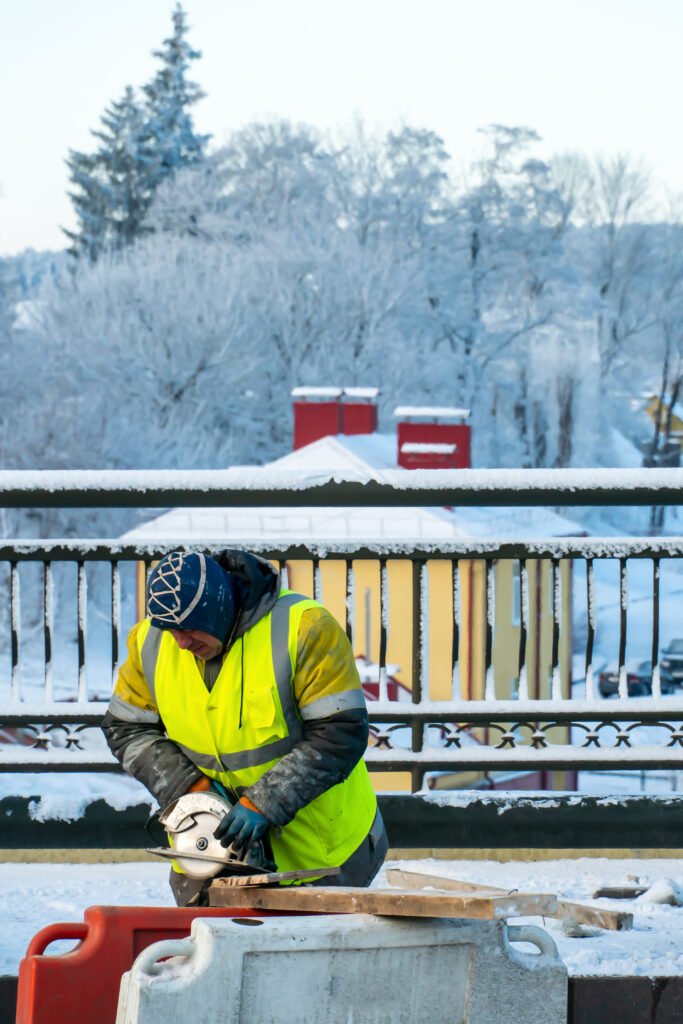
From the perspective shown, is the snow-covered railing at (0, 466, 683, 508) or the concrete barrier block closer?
the concrete barrier block

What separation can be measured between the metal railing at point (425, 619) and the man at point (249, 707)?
6.00ft

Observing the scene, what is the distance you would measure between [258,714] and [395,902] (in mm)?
725

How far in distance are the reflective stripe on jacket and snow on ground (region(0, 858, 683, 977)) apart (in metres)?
1.03

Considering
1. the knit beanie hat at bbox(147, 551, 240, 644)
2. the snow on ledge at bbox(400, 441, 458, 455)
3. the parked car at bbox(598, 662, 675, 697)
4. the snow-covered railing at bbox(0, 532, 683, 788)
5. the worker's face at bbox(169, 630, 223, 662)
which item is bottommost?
the parked car at bbox(598, 662, 675, 697)

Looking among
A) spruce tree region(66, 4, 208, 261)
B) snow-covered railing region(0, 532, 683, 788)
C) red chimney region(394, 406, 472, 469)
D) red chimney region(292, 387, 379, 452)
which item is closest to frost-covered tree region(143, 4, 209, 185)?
spruce tree region(66, 4, 208, 261)

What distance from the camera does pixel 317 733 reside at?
3508 mm

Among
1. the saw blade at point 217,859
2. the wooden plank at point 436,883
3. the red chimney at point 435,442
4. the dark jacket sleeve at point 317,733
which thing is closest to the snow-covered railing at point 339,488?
the dark jacket sleeve at point 317,733

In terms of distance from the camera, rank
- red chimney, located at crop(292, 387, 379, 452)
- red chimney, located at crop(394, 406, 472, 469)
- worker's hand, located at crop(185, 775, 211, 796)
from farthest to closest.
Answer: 1. red chimney, located at crop(292, 387, 379, 452)
2. red chimney, located at crop(394, 406, 472, 469)
3. worker's hand, located at crop(185, 775, 211, 796)

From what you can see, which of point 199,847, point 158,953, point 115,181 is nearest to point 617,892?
point 199,847

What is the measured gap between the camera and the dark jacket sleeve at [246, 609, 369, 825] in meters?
3.43

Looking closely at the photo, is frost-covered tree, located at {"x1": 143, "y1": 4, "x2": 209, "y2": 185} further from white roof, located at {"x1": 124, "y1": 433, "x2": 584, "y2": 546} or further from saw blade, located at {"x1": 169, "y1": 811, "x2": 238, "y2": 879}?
saw blade, located at {"x1": 169, "y1": 811, "x2": 238, "y2": 879}

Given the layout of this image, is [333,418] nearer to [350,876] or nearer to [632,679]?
[632,679]

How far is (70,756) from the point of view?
564 centimetres

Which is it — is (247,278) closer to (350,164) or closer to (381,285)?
(381,285)
